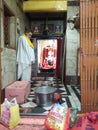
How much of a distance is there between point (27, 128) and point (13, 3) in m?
2.91

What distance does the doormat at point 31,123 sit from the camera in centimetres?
237

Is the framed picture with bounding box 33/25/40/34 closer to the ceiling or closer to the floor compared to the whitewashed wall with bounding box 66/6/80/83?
closer to the ceiling

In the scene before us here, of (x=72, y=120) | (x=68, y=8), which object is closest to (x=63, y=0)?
(x=68, y=8)

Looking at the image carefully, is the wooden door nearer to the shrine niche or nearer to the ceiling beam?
the ceiling beam

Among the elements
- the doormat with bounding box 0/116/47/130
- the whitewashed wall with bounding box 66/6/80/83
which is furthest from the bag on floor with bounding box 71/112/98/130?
the whitewashed wall with bounding box 66/6/80/83

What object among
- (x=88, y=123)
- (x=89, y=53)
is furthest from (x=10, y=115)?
(x=89, y=53)

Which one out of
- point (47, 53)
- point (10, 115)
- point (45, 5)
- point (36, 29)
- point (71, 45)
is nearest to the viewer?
point (10, 115)

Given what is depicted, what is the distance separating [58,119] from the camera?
217cm

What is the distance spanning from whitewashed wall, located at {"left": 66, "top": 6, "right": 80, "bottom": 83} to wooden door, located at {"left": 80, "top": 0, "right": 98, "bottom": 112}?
2719 mm

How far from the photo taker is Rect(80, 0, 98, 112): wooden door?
2691mm

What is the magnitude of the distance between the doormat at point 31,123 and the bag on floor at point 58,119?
0.74 feet

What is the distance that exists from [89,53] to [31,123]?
1265mm

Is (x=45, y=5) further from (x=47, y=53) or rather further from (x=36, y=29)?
(x=47, y=53)

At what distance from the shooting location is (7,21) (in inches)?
166
